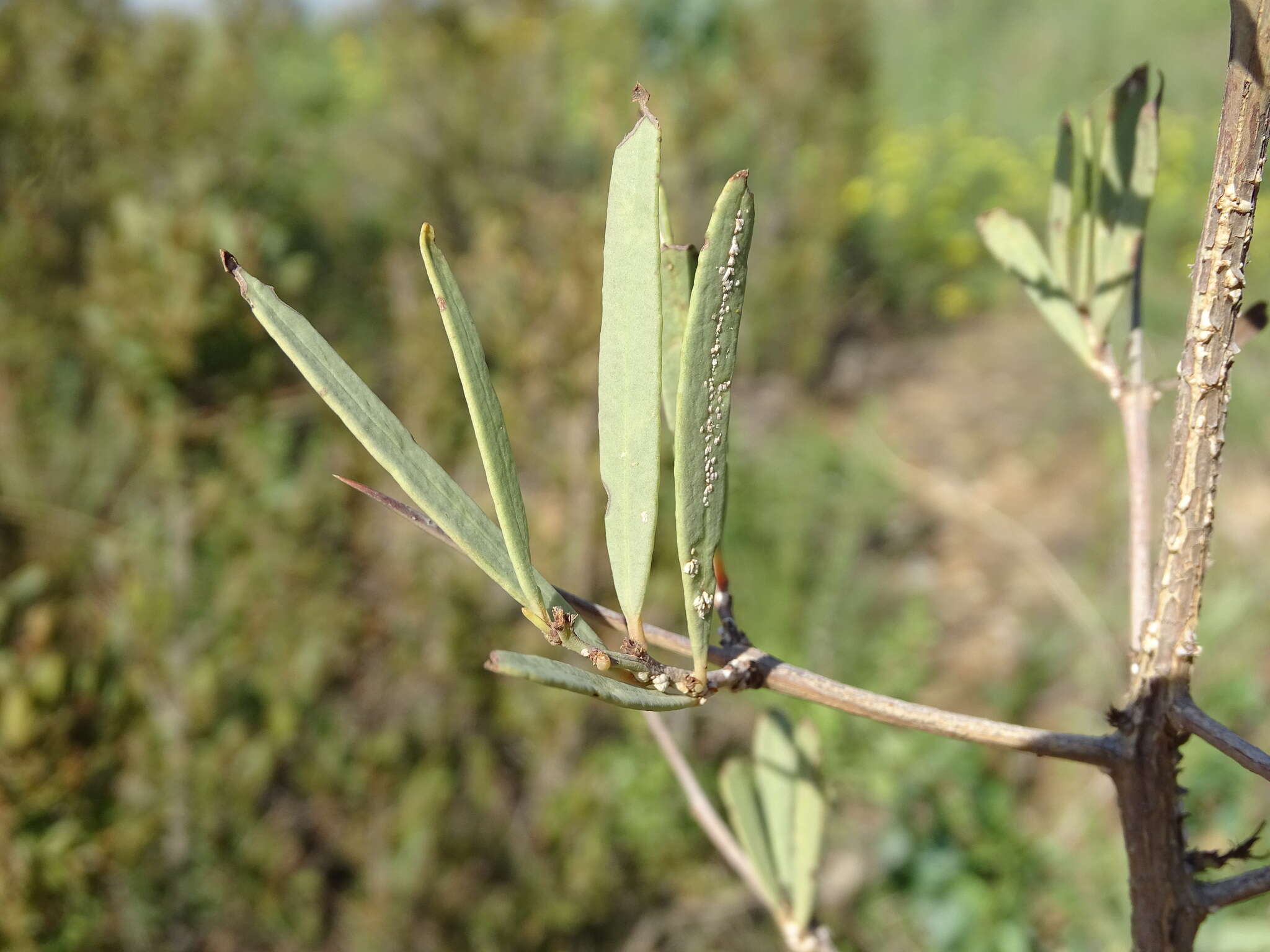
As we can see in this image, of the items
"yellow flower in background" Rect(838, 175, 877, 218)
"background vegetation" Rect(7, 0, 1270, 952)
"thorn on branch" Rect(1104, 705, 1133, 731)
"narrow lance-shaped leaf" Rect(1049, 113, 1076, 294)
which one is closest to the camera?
"thorn on branch" Rect(1104, 705, 1133, 731)

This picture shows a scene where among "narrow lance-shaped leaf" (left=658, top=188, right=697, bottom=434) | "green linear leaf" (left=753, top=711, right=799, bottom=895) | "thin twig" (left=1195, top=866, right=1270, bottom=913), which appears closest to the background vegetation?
"green linear leaf" (left=753, top=711, right=799, bottom=895)

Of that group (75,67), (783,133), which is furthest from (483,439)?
(783,133)

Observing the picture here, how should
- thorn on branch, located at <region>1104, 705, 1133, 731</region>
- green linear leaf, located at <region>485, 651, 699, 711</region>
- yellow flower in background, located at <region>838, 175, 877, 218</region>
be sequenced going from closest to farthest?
1. green linear leaf, located at <region>485, 651, 699, 711</region>
2. thorn on branch, located at <region>1104, 705, 1133, 731</region>
3. yellow flower in background, located at <region>838, 175, 877, 218</region>

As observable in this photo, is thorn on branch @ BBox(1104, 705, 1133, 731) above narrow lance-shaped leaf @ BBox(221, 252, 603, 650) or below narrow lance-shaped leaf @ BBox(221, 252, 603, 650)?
above

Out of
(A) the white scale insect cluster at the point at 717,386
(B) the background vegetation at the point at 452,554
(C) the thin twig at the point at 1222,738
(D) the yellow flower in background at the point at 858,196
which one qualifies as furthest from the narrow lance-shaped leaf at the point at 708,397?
(D) the yellow flower in background at the point at 858,196

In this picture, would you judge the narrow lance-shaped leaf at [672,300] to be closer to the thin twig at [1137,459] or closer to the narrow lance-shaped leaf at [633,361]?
the narrow lance-shaped leaf at [633,361]

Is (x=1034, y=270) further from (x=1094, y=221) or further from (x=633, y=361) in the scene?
(x=633, y=361)

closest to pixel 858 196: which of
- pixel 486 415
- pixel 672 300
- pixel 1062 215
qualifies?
pixel 1062 215

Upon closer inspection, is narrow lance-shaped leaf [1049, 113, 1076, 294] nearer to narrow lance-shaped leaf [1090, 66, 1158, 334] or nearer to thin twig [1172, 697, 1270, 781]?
narrow lance-shaped leaf [1090, 66, 1158, 334]

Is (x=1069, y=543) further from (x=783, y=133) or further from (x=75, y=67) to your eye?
(x=75, y=67)
